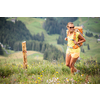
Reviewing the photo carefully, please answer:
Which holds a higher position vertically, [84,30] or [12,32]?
[84,30]

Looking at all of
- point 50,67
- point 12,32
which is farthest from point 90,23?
point 12,32

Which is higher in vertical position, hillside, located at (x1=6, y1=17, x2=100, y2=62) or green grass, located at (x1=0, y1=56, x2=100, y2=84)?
hillside, located at (x1=6, y1=17, x2=100, y2=62)

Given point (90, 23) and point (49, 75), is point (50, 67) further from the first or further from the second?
point (90, 23)

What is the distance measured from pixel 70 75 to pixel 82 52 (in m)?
1.93

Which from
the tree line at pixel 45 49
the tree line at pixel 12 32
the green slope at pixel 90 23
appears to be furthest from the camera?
the tree line at pixel 12 32

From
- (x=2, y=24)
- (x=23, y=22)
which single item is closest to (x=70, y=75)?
(x=23, y=22)

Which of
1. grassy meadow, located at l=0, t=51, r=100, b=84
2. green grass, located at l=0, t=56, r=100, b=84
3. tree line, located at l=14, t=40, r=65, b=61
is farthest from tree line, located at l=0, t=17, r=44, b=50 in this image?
green grass, located at l=0, t=56, r=100, b=84

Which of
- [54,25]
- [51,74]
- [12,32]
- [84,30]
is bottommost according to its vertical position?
[51,74]

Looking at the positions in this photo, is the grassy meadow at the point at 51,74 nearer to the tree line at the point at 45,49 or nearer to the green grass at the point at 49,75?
the green grass at the point at 49,75

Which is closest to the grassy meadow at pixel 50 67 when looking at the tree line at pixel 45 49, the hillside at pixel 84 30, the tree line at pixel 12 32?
the hillside at pixel 84 30

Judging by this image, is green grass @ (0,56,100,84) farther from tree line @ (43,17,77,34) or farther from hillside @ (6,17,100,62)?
tree line @ (43,17,77,34)

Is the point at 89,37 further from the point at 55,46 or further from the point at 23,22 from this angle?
the point at 23,22

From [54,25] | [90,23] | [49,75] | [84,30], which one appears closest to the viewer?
[49,75]

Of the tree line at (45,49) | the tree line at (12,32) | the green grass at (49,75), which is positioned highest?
the tree line at (12,32)
